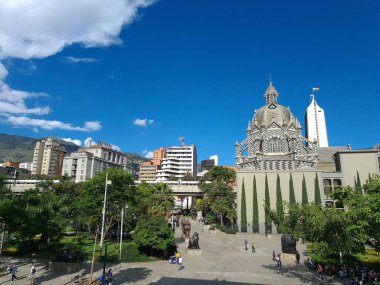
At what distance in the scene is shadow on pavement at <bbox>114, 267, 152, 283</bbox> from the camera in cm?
2850

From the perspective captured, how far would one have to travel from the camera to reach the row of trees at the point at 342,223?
2406 centimetres

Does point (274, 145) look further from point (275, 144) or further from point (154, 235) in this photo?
point (154, 235)

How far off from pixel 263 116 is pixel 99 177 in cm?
5450

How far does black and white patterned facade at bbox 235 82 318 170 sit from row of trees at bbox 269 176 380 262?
152 ft

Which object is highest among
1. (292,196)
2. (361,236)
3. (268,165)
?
(268,165)

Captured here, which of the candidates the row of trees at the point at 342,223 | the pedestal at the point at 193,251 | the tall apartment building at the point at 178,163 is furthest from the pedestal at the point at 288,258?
the tall apartment building at the point at 178,163

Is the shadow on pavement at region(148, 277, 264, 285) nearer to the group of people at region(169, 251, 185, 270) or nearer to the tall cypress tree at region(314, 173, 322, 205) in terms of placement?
the group of people at region(169, 251, 185, 270)

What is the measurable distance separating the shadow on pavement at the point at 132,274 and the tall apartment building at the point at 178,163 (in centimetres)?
12948

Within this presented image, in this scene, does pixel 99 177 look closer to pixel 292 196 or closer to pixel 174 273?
pixel 174 273

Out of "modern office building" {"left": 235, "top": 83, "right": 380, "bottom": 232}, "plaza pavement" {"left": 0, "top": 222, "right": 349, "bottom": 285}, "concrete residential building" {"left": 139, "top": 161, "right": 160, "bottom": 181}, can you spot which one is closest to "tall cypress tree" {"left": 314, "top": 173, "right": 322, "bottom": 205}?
"modern office building" {"left": 235, "top": 83, "right": 380, "bottom": 232}

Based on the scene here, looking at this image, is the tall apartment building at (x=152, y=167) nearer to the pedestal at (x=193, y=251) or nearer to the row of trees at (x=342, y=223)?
the pedestal at (x=193, y=251)

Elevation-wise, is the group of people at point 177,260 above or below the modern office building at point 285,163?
below

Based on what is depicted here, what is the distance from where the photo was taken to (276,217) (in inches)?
1178

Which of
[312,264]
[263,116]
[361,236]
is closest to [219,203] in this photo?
[263,116]
